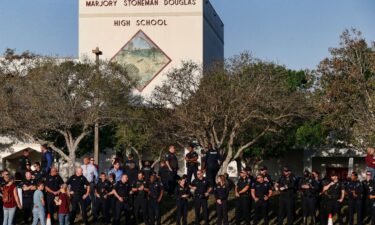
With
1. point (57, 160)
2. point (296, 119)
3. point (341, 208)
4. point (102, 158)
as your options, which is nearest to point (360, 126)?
point (296, 119)

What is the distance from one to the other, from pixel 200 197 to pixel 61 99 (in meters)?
20.6

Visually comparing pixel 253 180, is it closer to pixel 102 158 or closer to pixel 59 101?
pixel 59 101

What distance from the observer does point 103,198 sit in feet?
88.5

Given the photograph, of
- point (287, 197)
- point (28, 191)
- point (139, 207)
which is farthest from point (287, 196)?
point (28, 191)

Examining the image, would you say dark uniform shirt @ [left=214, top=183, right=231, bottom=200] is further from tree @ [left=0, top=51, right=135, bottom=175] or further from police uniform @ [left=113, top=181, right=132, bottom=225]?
tree @ [left=0, top=51, right=135, bottom=175]

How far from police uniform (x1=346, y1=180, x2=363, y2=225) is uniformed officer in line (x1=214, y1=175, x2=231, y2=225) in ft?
14.0

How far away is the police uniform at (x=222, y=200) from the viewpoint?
1017 inches

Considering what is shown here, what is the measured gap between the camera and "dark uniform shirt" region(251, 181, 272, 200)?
86.0 ft

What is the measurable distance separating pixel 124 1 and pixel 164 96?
26869 millimetres

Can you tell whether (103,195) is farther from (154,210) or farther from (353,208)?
(353,208)

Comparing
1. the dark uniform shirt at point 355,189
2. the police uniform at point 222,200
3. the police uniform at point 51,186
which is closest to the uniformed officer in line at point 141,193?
the police uniform at point 222,200

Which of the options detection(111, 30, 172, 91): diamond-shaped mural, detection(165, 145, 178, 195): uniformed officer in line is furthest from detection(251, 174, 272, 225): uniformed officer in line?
detection(111, 30, 172, 91): diamond-shaped mural

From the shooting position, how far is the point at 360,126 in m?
37.4

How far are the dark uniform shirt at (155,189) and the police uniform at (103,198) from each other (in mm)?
1595
